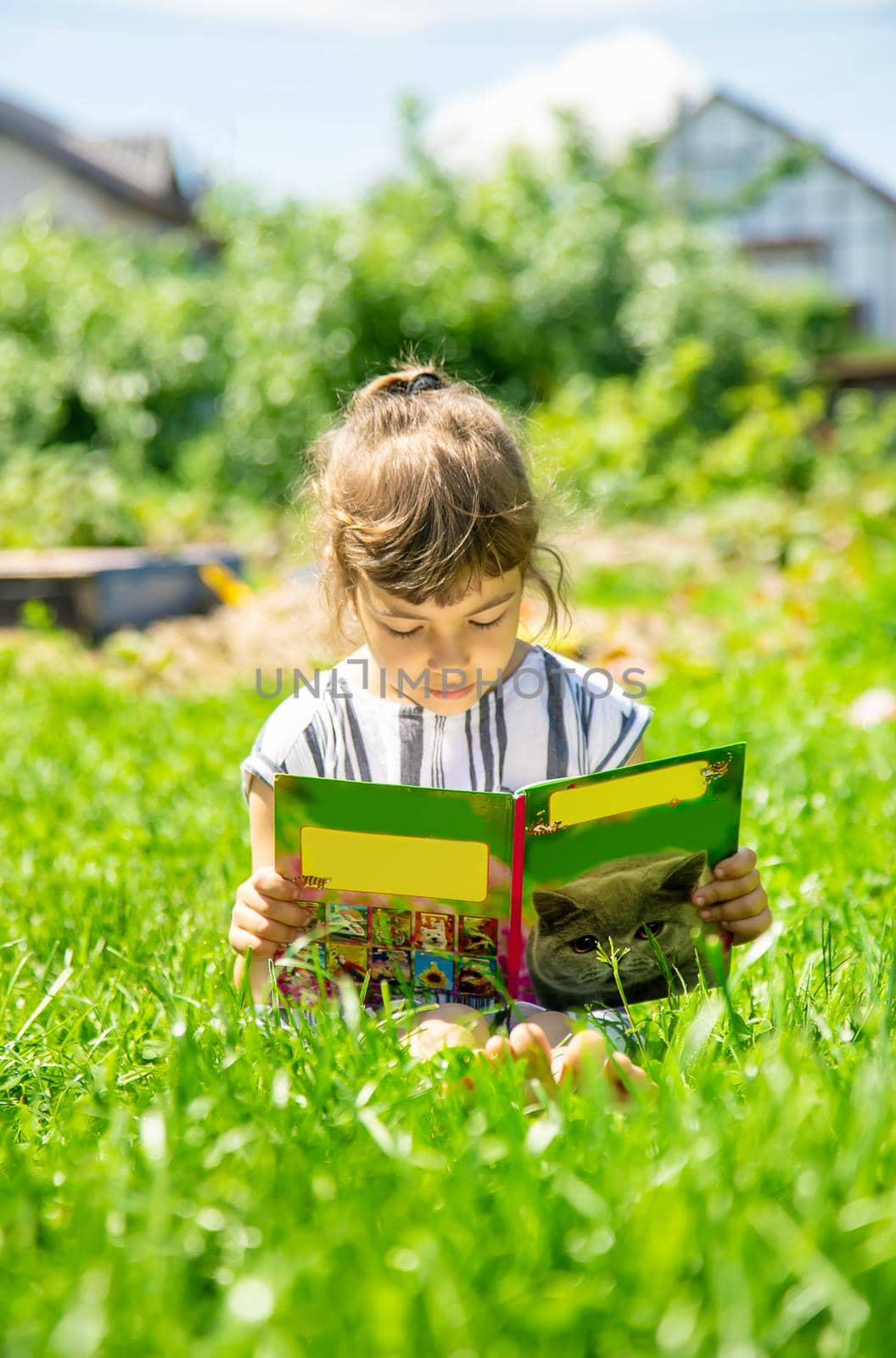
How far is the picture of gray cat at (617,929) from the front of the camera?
1649 mm

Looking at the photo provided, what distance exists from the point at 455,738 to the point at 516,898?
1.49 feet

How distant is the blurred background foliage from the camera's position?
7.58 metres

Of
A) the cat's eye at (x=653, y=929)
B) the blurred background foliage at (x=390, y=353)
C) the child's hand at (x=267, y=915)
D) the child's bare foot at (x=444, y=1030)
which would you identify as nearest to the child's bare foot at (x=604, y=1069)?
the child's bare foot at (x=444, y=1030)

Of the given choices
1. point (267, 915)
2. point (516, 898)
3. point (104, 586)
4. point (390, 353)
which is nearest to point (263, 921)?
point (267, 915)

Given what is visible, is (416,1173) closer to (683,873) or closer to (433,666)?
(683,873)

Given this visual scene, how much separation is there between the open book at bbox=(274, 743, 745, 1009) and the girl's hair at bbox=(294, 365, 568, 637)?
38cm

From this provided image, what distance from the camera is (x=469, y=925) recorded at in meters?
1.66

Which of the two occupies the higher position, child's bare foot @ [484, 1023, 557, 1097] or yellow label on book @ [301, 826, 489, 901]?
yellow label on book @ [301, 826, 489, 901]

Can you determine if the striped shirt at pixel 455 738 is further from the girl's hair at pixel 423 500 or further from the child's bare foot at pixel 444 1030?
the child's bare foot at pixel 444 1030

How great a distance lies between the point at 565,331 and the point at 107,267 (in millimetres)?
4155

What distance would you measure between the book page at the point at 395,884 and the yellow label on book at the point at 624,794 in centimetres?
9

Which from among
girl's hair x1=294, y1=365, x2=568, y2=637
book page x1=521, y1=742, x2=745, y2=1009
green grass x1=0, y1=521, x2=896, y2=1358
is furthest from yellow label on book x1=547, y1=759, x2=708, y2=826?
girl's hair x1=294, y1=365, x2=568, y2=637

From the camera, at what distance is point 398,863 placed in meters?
1.61

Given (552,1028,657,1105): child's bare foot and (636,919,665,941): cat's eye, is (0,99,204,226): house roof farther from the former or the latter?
(552,1028,657,1105): child's bare foot
